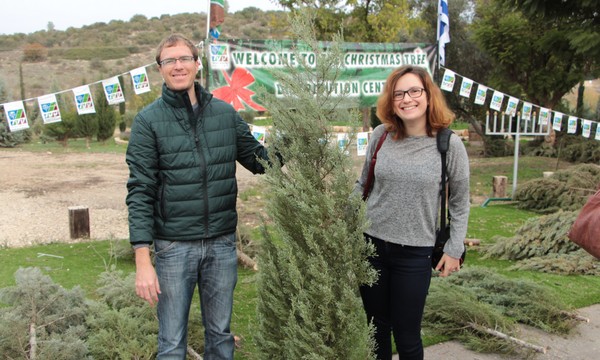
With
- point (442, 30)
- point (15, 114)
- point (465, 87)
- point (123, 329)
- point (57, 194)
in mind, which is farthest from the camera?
point (57, 194)

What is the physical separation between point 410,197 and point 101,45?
64141mm

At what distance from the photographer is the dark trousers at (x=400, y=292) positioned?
2734 millimetres

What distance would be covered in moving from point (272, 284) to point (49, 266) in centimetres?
455

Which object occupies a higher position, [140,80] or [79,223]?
[140,80]

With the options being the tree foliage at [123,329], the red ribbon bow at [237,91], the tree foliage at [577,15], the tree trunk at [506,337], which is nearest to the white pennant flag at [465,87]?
the tree foliage at [577,15]

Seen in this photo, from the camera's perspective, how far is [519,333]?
4215 mm

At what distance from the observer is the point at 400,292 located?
276cm

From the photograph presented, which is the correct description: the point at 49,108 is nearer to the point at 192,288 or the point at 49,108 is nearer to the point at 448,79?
the point at 192,288

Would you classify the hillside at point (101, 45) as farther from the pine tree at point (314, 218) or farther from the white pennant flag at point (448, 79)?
the pine tree at point (314, 218)

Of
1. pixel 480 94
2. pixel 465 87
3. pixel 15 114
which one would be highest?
pixel 465 87

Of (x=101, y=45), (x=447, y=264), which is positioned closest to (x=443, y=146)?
(x=447, y=264)

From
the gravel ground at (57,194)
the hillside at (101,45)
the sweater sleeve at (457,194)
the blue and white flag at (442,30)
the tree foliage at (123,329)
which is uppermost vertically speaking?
the hillside at (101,45)

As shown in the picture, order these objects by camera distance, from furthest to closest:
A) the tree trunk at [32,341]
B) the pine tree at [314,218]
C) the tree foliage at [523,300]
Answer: the tree foliage at [523,300] < the tree trunk at [32,341] < the pine tree at [314,218]

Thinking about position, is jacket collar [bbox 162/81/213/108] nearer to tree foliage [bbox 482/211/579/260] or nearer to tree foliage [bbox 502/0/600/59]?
tree foliage [bbox 482/211/579/260]
